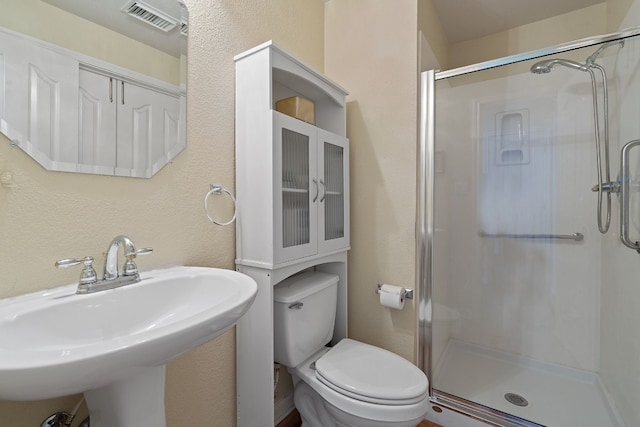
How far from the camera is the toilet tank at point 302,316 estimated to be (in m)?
1.23

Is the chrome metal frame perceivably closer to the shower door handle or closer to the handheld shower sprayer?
the handheld shower sprayer

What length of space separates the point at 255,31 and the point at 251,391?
1.58m

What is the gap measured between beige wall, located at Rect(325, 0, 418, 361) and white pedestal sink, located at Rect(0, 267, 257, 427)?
933 mm

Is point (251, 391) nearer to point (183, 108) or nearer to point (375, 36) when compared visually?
point (183, 108)

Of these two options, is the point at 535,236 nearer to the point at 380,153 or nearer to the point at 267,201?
the point at 380,153

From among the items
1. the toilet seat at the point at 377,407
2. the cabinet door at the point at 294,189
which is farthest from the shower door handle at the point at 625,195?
the cabinet door at the point at 294,189

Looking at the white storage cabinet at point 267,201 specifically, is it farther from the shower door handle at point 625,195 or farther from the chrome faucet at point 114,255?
the shower door handle at point 625,195

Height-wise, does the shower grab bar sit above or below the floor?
above

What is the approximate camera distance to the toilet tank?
1229 millimetres

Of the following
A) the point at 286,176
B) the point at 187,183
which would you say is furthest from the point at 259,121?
the point at 187,183

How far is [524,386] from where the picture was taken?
5.66ft

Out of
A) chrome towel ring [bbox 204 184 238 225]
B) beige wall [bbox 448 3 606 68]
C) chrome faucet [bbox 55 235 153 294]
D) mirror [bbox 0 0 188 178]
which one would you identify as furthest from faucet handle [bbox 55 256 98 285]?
beige wall [bbox 448 3 606 68]

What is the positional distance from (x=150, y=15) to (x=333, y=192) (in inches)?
39.4

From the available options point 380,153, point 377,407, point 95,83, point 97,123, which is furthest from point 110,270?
point 380,153
